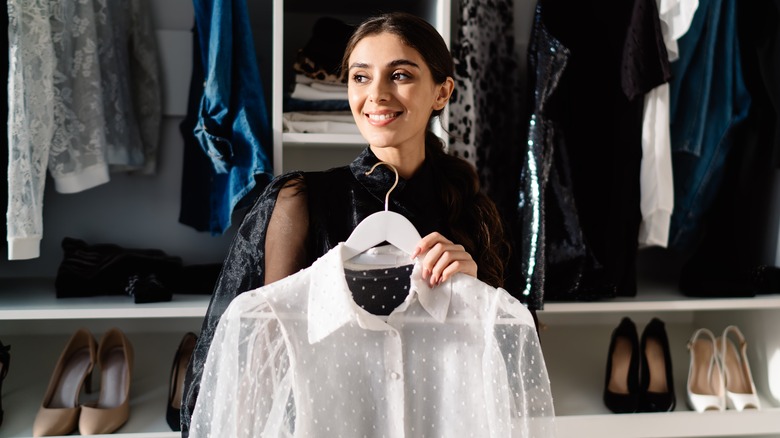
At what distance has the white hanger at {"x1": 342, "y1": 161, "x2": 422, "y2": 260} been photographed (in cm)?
91

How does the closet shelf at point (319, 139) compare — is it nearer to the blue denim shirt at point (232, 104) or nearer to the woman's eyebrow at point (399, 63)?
the blue denim shirt at point (232, 104)

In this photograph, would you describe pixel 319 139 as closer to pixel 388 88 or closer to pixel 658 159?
pixel 388 88

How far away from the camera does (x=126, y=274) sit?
1531 mm

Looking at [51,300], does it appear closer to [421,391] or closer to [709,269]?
[421,391]

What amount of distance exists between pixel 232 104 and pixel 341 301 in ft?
2.42

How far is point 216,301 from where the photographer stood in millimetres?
1049

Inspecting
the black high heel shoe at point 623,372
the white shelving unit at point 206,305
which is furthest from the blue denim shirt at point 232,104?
the black high heel shoe at point 623,372

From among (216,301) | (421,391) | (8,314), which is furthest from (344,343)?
(8,314)

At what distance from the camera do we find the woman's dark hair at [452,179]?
998mm

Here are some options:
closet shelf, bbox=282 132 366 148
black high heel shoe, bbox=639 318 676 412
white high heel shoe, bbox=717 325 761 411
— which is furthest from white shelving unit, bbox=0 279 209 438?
white high heel shoe, bbox=717 325 761 411

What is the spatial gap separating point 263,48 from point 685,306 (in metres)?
1.39

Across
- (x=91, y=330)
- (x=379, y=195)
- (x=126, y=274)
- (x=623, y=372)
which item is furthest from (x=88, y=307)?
(x=623, y=372)

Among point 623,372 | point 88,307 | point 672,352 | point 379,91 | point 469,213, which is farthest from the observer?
point 672,352

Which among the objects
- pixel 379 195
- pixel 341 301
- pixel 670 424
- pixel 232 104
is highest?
pixel 232 104
